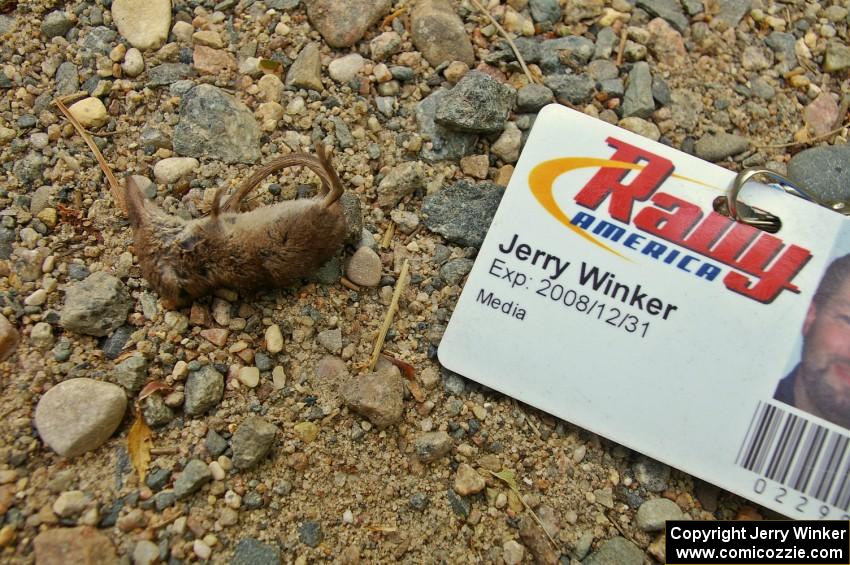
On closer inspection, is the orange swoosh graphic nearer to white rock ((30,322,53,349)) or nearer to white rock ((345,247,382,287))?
white rock ((345,247,382,287))

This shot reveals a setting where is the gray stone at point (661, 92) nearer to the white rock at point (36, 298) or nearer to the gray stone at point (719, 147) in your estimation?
the gray stone at point (719, 147)

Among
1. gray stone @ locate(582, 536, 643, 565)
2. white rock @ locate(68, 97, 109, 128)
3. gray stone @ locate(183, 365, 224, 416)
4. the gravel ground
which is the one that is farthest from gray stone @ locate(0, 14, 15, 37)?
gray stone @ locate(582, 536, 643, 565)

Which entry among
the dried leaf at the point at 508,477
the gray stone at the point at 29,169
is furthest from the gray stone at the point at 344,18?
the dried leaf at the point at 508,477

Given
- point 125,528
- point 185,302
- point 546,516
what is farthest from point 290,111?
point 546,516

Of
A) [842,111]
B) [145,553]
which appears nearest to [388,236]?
[145,553]

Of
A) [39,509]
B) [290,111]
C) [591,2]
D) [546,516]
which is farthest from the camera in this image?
[591,2]

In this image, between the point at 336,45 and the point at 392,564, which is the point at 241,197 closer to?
the point at 336,45

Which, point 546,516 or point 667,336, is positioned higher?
point 667,336
